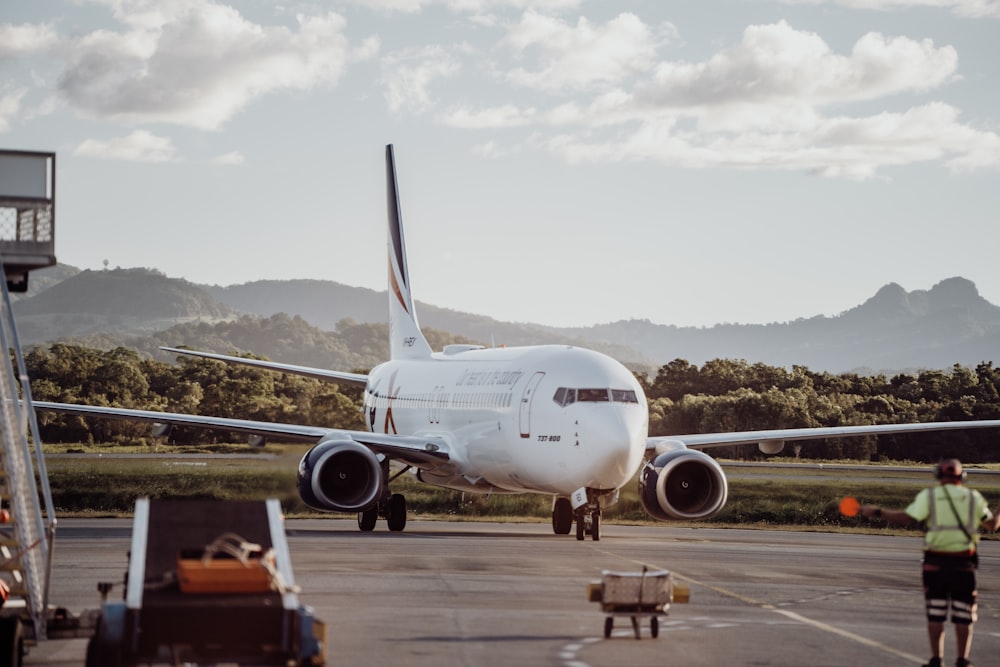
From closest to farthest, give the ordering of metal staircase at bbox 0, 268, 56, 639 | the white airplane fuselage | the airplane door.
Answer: metal staircase at bbox 0, 268, 56, 639, the white airplane fuselage, the airplane door

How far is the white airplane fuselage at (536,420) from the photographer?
2966cm

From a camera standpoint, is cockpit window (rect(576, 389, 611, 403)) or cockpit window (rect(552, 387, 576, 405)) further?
cockpit window (rect(552, 387, 576, 405))

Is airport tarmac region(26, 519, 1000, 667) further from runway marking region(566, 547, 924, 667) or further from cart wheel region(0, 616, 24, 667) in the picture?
cart wheel region(0, 616, 24, 667)

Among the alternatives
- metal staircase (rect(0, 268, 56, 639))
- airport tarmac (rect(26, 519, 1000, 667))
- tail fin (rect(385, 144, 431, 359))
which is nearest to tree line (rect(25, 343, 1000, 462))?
tail fin (rect(385, 144, 431, 359))

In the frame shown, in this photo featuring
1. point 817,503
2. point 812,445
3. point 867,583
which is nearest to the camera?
point 867,583

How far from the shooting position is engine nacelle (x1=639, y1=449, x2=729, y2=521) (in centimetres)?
3188

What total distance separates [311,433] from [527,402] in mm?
6657

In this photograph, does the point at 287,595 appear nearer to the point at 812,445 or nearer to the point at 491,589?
the point at 491,589

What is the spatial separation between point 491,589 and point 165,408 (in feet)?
209

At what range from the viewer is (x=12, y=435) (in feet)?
50.2

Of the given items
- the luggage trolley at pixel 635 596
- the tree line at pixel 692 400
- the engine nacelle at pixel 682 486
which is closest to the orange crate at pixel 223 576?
the luggage trolley at pixel 635 596

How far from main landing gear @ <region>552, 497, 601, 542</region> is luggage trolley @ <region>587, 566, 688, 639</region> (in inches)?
528

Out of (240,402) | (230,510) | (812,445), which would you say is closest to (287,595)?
(230,510)

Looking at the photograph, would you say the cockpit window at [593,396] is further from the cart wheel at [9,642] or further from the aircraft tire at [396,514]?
the cart wheel at [9,642]
